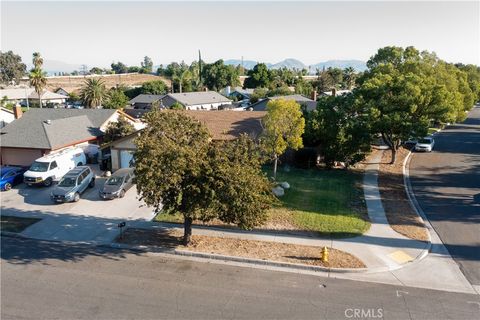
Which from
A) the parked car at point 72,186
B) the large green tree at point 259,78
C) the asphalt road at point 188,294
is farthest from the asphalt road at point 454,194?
the large green tree at point 259,78

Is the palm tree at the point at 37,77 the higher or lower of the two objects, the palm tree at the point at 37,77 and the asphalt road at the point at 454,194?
the higher

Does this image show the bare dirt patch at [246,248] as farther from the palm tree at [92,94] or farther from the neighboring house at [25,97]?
the neighboring house at [25,97]

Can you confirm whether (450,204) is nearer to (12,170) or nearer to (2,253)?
(2,253)

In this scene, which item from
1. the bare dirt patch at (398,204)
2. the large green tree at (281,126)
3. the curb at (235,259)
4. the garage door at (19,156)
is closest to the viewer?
the curb at (235,259)

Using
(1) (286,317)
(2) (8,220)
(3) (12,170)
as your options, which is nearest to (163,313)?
(1) (286,317)

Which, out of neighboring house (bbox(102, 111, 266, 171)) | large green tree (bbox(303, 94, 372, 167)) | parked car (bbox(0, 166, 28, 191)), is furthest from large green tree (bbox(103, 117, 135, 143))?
large green tree (bbox(303, 94, 372, 167))
